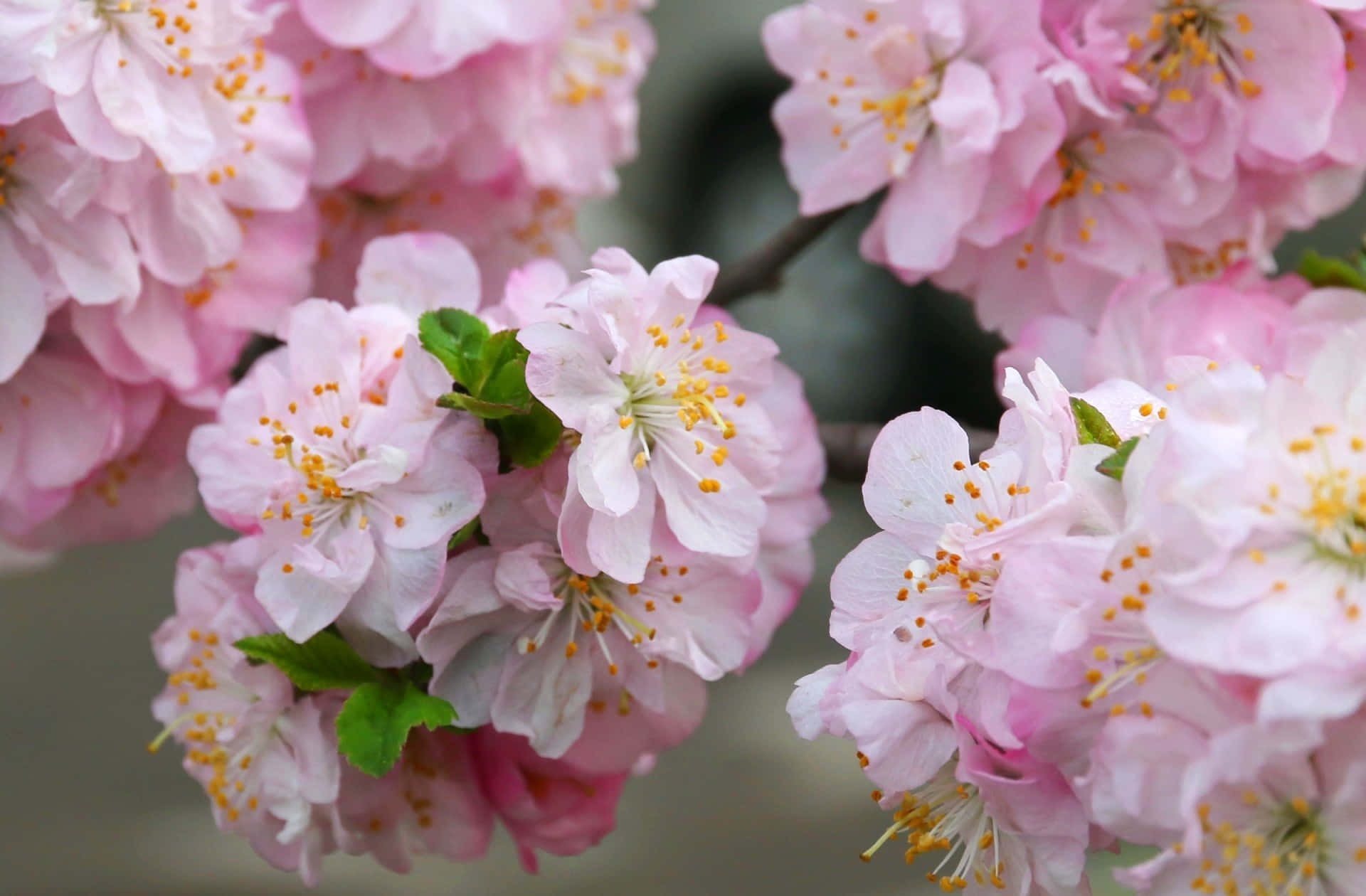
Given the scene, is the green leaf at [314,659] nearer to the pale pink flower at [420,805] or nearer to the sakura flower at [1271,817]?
the pale pink flower at [420,805]

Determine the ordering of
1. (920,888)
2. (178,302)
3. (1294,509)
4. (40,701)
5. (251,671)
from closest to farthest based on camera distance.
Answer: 1. (1294,509)
2. (251,671)
3. (178,302)
4. (920,888)
5. (40,701)

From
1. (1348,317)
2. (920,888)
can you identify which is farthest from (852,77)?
(920,888)

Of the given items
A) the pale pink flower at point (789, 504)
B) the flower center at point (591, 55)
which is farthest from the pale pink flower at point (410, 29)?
the pale pink flower at point (789, 504)

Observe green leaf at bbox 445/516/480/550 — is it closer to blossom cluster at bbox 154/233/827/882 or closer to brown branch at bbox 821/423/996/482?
blossom cluster at bbox 154/233/827/882

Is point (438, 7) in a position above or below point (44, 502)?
above

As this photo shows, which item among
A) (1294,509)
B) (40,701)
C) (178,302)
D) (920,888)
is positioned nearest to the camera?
(1294,509)

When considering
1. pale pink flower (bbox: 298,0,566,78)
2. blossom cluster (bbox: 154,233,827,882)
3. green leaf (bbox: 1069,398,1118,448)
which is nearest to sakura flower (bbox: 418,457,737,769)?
blossom cluster (bbox: 154,233,827,882)

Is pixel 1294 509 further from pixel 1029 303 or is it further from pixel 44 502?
pixel 44 502
